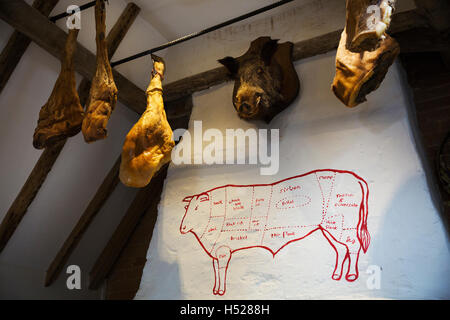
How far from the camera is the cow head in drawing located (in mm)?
2842

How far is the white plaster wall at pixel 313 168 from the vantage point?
2.11 meters

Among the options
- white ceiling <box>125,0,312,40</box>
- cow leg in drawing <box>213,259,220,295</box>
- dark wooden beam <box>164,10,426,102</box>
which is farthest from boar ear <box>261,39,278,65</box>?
cow leg in drawing <box>213,259,220,295</box>

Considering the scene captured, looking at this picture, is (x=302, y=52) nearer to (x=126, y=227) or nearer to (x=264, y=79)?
(x=264, y=79)

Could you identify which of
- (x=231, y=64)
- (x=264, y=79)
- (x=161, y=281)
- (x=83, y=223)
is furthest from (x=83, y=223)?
(x=264, y=79)

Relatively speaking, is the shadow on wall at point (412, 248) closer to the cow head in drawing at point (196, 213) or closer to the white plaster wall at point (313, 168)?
the white plaster wall at point (313, 168)

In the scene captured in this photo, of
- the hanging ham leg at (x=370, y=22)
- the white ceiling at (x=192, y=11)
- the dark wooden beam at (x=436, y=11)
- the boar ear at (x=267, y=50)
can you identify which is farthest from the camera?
the white ceiling at (x=192, y=11)

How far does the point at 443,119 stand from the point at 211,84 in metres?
1.79

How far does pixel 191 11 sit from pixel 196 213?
1.71 metres

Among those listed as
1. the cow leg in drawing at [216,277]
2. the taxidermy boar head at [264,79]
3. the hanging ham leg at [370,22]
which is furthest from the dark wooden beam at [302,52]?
the cow leg in drawing at [216,277]

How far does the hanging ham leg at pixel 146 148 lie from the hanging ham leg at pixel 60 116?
1.29 ft

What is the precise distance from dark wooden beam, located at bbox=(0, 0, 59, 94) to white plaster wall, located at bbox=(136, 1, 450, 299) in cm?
135

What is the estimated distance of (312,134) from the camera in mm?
2656

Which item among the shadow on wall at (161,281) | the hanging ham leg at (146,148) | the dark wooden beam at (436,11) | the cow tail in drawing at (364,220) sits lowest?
the shadow on wall at (161,281)

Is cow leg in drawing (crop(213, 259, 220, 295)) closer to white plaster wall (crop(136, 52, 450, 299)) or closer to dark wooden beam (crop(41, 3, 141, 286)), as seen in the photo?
white plaster wall (crop(136, 52, 450, 299))
